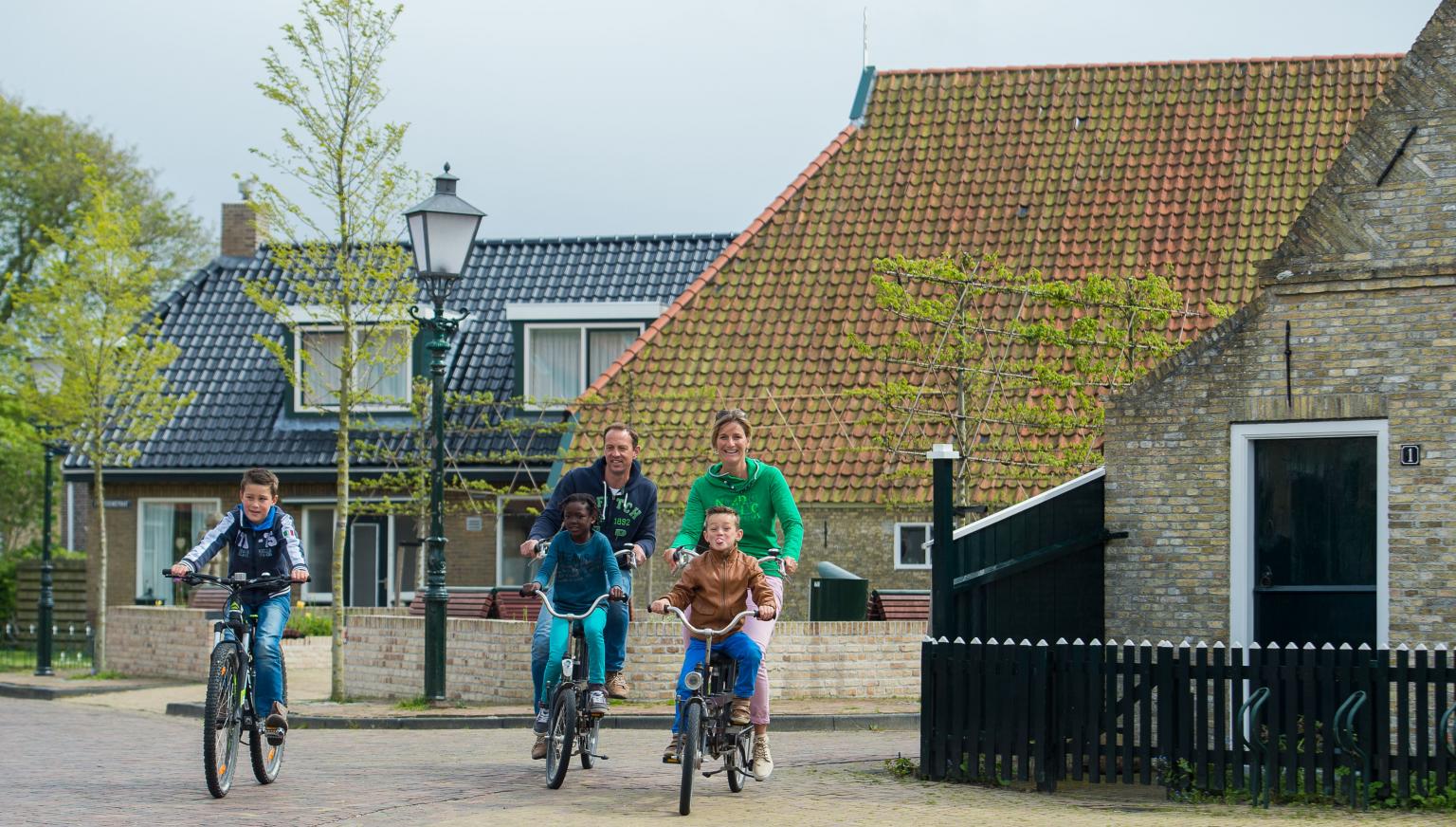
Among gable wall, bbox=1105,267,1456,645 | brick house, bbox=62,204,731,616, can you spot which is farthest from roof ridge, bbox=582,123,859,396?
gable wall, bbox=1105,267,1456,645

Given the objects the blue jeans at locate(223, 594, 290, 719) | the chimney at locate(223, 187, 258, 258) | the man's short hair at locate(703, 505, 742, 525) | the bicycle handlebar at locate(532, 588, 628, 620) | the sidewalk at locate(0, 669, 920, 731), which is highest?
the chimney at locate(223, 187, 258, 258)

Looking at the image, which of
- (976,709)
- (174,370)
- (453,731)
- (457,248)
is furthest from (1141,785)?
(174,370)

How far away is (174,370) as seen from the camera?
1254 inches

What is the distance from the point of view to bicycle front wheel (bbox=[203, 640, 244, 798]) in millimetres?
9883

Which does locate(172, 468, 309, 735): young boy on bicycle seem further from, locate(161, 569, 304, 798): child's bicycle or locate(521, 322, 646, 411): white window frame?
locate(521, 322, 646, 411): white window frame

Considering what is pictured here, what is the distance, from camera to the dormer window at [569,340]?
29.5m

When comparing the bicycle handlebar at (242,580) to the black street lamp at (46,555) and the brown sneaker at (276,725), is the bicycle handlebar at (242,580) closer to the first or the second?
the brown sneaker at (276,725)

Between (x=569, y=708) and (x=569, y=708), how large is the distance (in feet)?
0.03

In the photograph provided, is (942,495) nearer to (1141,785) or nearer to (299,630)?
(1141,785)

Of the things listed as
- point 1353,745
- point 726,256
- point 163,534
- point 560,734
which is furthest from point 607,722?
point 163,534

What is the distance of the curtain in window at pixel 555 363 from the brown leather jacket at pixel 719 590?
A: 64.3 feet

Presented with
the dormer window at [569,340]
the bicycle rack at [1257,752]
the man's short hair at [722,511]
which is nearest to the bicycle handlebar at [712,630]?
the man's short hair at [722,511]

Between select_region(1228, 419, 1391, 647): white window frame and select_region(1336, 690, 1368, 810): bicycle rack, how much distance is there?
72.6 inches

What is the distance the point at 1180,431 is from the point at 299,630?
1557 cm
